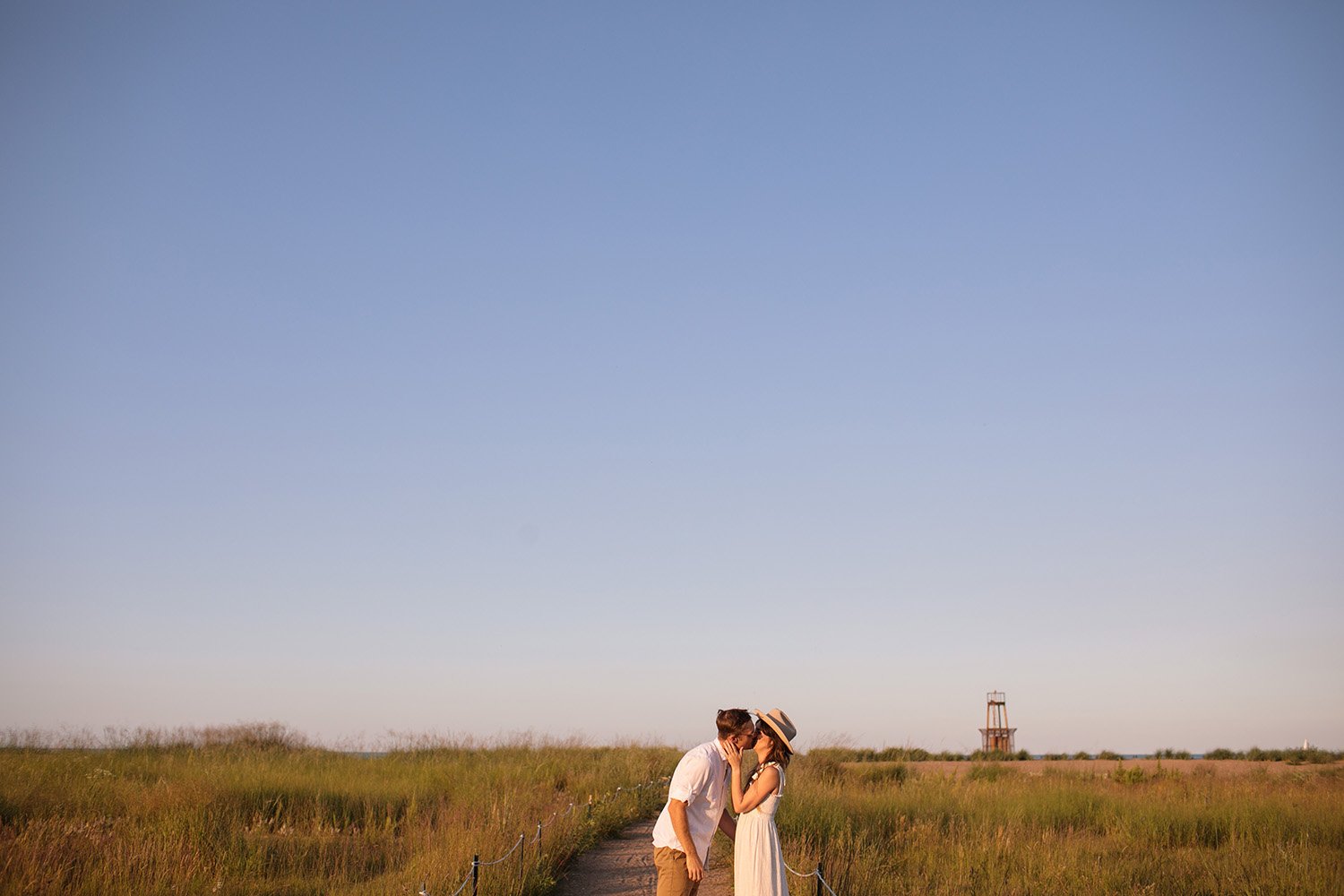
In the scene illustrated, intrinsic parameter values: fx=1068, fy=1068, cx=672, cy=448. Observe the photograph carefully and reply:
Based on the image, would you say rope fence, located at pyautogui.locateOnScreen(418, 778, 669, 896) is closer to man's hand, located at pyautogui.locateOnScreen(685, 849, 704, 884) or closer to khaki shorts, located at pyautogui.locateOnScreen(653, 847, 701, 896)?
khaki shorts, located at pyautogui.locateOnScreen(653, 847, 701, 896)

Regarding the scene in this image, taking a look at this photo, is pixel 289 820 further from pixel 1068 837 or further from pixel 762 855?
pixel 762 855

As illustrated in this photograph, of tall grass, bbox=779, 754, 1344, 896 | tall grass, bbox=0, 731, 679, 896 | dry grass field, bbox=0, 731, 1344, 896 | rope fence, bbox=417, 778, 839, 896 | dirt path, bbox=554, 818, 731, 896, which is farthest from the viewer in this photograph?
dirt path, bbox=554, 818, 731, 896

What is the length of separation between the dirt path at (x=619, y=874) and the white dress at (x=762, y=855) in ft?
18.7

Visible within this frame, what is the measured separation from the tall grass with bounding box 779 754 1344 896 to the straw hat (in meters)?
5.35

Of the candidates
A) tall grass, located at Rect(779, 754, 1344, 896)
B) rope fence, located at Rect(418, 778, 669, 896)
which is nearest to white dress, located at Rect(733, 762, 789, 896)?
rope fence, located at Rect(418, 778, 669, 896)

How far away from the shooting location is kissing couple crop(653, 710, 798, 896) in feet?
19.6

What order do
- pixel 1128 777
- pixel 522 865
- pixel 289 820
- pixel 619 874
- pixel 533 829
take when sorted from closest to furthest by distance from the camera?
pixel 522 865 < pixel 619 874 < pixel 533 829 < pixel 289 820 < pixel 1128 777

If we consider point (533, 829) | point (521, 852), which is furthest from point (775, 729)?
point (533, 829)

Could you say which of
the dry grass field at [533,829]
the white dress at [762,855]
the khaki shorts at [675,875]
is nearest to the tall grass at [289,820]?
the dry grass field at [533,829]

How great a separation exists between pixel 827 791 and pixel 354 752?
15.8 meters

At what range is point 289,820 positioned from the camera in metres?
15.4

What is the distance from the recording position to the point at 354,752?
28875 millimetres

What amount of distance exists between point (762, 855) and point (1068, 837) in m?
10.4

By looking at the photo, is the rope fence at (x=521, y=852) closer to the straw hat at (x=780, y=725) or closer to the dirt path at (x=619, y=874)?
the dirt path at (x=619, y=874)
